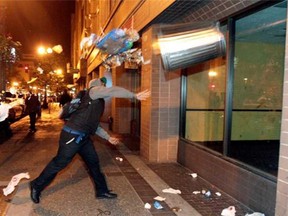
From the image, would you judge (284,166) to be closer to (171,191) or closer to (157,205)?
(157,205)

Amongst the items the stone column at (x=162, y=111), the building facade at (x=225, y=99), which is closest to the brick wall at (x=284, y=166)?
the building facade at (x=225, y=99)

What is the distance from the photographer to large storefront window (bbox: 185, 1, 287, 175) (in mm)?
6164

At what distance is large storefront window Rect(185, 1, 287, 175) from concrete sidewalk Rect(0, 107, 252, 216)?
93 centimetres

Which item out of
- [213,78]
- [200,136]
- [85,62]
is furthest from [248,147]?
[85,62]

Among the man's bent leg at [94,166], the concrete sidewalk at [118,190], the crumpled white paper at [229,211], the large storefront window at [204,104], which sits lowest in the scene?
the concrete sidewalk at [118,190]

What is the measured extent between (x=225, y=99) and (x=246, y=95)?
10.9 feet

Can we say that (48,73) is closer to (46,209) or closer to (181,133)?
(181,133)

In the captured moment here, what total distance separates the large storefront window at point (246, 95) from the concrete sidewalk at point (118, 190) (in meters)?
0.93

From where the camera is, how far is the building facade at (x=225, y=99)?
539 cm

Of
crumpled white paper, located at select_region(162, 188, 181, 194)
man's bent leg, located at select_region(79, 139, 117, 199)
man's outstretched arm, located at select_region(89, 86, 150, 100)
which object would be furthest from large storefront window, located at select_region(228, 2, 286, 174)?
man's bent leg, located at select_region(79, 139, 117, 199)

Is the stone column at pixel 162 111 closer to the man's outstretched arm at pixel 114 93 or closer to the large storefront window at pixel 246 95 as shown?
the large storefront window at pixel 246 95

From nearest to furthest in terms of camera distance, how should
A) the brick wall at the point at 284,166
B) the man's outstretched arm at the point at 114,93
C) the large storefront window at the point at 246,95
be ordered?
the brick wall at the point at 284,166 < the man's outstretched arm at the point at 114,93 < the large storefront window at the point at 246,95

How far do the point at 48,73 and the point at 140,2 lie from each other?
100ft

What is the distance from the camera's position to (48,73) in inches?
1467
